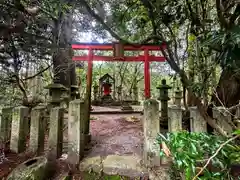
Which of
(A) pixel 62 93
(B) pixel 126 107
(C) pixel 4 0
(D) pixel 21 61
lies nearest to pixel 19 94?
(D) pixel 21 61

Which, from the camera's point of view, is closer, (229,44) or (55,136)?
(229,44)

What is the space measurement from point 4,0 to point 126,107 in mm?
6011

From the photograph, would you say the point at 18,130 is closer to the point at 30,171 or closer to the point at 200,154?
the point at 30,171

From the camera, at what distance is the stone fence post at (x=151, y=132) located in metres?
2.14

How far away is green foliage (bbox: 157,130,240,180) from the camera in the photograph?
104 cm

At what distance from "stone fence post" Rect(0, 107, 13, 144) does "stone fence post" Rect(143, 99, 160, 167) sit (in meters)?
1.93

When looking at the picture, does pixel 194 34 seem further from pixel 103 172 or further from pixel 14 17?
pixel 14 17

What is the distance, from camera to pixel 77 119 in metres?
2.28

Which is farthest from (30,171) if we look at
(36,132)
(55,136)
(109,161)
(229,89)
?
(229,89)

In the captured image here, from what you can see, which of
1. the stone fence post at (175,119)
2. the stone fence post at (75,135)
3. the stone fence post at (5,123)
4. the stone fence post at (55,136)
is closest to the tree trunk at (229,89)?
the stone fence post at (175,119)

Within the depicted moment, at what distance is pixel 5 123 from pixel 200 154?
2608 mm

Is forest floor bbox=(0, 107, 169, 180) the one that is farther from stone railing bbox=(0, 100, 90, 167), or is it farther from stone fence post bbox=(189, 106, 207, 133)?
stone fence post bbox=(189, 106, 207, 133)

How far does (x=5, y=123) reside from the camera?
2.60 meters

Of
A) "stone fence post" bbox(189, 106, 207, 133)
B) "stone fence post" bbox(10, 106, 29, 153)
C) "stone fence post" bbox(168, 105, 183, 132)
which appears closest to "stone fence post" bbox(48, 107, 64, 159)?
"stone fence post" bbox(10, 106, 29, 153)
